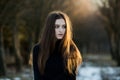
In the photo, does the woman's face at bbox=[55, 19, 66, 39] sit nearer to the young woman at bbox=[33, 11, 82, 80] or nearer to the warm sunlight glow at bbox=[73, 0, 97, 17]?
the young woman at bbox=[33, 11, 82, 80]

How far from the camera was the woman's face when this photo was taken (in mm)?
4699

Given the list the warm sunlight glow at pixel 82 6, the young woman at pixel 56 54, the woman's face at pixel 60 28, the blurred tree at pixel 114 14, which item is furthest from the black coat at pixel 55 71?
the warm sunlight glow at pixel 82 6

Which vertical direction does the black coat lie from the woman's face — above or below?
below

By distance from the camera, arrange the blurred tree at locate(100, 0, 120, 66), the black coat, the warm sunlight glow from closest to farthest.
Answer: the black coat
the blurred tree at locate(100, 0, 120, 66)
the warm sunlight glow

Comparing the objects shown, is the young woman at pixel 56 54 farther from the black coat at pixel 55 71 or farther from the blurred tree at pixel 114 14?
the blurred tree at pixel 114 14

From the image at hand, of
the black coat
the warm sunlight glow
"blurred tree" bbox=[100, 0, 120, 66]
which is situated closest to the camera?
the black coat

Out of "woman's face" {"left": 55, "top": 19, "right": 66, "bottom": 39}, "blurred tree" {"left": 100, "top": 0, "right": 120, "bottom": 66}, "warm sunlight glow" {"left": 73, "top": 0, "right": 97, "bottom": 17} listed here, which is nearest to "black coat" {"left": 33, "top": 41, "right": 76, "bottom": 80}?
"woman's face" {"left": 55, "top": 19, "right": 66, "bottom": 39}

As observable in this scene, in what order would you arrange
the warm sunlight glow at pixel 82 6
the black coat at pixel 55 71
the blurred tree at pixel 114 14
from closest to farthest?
1. the black coat at pixel 55 71
2. the blurred tree at pixel 114 14
3. the warm sunlight glow at pixel 82 6

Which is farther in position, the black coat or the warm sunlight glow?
the warm sunlight glow

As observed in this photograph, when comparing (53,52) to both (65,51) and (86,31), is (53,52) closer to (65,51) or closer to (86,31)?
(65,51)

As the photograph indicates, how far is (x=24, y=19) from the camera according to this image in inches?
1519

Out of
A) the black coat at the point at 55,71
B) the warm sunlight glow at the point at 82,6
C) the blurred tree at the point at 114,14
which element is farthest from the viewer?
the warm sunlight glow at the point at 82,6

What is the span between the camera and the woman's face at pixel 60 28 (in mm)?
4699

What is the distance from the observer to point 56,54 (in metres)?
4.73
